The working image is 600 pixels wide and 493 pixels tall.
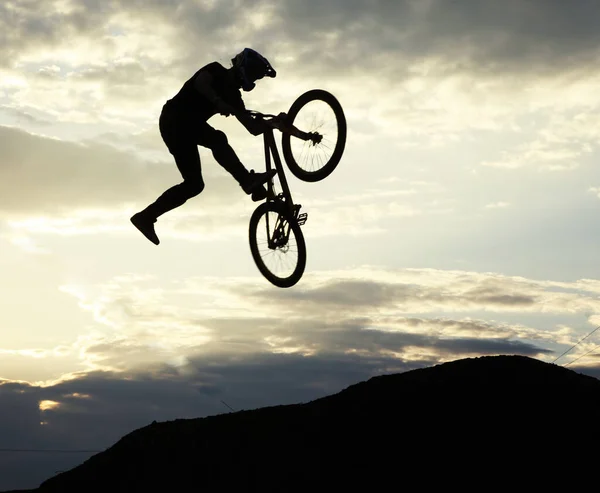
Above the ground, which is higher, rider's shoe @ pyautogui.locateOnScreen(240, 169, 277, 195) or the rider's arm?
the rider's arm

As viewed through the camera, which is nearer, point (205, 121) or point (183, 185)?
point (205, 121)

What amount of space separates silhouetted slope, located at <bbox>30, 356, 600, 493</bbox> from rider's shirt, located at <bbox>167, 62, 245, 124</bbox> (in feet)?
24.1

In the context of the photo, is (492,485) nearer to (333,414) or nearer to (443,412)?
(443,412)

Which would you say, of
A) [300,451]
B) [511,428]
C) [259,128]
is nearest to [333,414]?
[300,451]

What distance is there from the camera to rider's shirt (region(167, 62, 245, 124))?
1221 centimetres

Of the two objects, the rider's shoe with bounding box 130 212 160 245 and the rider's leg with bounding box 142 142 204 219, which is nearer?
the rider's leg with bounding box 142 142 204 219

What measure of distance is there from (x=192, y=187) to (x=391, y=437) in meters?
6.55

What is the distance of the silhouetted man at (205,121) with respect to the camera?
1202cm

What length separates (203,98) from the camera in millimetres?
12586

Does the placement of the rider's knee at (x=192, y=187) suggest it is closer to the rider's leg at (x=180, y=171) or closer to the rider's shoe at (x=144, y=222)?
the rider's leg at (x=180, y=171)

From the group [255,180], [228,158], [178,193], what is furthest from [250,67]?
[178,193]

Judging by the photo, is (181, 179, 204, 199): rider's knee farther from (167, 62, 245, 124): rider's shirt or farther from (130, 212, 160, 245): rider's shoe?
(167, 62, 245, 124): rider's shirt

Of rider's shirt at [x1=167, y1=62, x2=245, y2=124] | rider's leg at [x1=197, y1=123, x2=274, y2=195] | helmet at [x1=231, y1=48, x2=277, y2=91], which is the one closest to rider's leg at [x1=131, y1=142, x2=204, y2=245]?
rider's leg at [x1=197, y1=123, x2=274, y2=195]

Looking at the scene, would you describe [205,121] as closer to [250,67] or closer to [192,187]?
[192,187]
